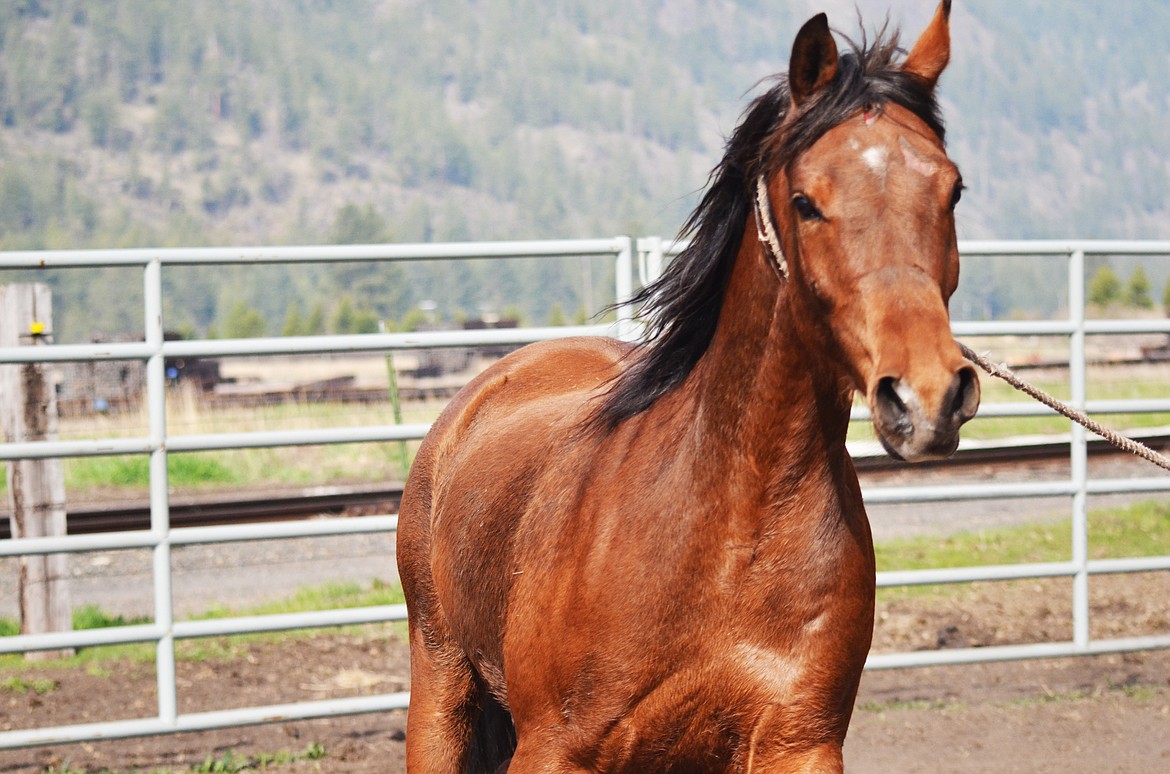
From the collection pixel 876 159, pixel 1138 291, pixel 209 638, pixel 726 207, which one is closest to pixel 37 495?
pixel 209 638

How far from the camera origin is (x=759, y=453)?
2.27 meters

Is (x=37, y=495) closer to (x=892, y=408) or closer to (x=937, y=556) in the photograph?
(x=892, y=408)

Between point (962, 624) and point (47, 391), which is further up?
point (47, 391)

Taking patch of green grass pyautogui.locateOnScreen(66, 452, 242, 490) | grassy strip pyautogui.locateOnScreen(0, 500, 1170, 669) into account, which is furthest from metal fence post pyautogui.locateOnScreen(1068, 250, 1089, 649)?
patch of green grass pyautogui.locateOnScreen(66, 452, 242, 490)

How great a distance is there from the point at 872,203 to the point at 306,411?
1647 centimetres

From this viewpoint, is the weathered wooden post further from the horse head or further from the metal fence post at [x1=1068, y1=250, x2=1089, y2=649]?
the metal fence post at [x1=1068, y1=250, x2=1089, y2=649]

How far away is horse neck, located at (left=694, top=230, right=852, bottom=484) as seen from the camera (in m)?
2.21

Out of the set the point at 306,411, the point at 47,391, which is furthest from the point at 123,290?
the point at 47,391

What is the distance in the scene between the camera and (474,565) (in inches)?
116

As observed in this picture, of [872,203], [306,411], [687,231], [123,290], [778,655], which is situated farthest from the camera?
[123,290]

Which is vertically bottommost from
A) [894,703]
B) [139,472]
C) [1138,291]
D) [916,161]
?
[1138,291]

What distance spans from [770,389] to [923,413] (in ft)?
1.72

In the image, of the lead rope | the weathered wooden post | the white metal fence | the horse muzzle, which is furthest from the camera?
the weathered wooden post

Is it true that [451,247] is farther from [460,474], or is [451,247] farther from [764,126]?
[764,126]
